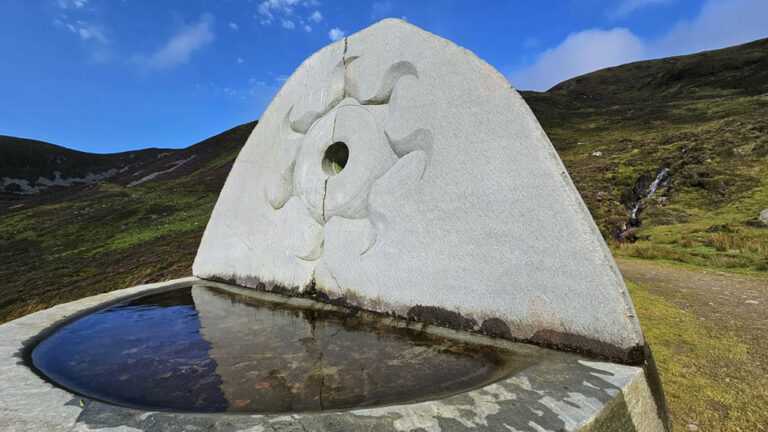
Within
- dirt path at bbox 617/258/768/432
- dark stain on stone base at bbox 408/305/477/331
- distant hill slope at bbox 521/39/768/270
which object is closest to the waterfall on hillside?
distant hill slope at bbox 521/39/768/270

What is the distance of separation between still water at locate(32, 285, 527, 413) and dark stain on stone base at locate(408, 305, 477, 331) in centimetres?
25

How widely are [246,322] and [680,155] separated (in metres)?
22.1

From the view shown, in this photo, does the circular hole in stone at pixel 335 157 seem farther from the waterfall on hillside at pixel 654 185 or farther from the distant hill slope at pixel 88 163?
the distant hill slope at pixel 88 163

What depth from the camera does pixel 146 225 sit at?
68.1 feet

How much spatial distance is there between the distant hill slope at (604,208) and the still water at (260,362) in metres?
7.31

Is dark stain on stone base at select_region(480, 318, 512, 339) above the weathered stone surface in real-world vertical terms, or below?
below

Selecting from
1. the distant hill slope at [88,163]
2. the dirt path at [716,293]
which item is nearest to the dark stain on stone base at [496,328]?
the dirt path at [716,293]

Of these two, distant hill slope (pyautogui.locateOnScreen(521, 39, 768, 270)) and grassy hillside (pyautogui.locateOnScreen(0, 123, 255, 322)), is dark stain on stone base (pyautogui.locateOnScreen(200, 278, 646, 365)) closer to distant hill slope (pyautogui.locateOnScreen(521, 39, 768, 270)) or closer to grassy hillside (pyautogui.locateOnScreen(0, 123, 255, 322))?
distant hill slope (pyautogui.locateOnScreen(521, 39, 768, 270))

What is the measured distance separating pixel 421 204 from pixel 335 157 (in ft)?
6.75

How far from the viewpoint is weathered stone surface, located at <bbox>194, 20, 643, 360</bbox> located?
110 inches

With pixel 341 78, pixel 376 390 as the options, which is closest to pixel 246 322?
pixel 376 390

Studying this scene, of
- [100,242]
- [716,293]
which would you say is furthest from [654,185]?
[100,242]

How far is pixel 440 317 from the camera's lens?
11.3 feet

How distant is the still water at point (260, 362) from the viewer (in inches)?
84.7
